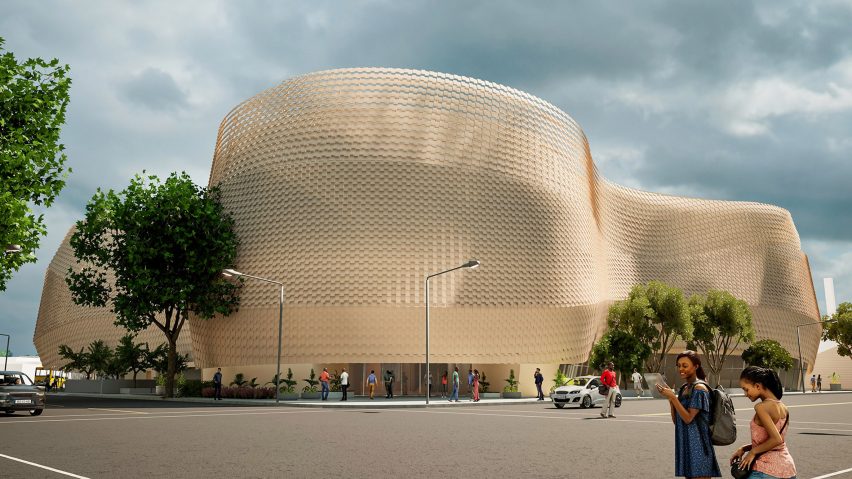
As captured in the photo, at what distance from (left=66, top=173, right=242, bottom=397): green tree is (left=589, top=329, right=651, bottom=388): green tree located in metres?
23.6

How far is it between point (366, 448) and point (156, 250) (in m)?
29.3

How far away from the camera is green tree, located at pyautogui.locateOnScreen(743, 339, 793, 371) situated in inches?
2092

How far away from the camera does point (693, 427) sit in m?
5.76

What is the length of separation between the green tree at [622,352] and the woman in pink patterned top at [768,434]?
128 ft

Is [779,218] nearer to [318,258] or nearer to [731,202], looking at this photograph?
[731,202]

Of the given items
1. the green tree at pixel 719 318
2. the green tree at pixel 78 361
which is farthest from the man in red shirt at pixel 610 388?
the green tree at pixel 78 361

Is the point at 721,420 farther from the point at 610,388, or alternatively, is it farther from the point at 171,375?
the point at 171,375

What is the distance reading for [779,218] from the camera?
63.8 meters

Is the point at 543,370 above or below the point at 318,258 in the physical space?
below

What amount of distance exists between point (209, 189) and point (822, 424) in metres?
38.2

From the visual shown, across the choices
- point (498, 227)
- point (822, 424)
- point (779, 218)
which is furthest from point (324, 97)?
point (779, 218)

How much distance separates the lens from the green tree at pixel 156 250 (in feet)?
125

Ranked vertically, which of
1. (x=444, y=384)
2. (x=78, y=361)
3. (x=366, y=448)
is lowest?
(x=444, y=384)

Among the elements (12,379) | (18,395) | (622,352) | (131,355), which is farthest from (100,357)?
(622,352)
